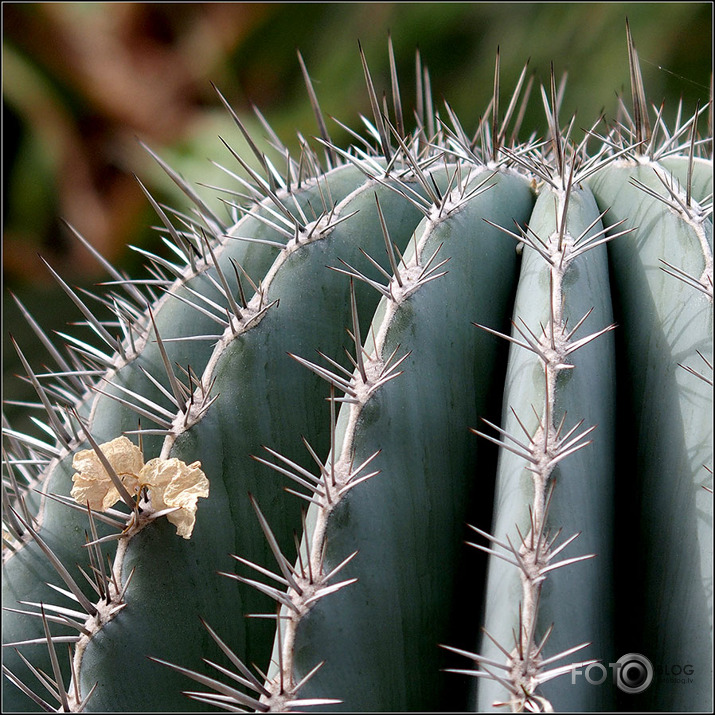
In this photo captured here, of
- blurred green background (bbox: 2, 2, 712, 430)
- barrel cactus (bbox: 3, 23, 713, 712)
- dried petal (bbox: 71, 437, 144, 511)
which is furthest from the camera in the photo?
blurred green background (bbox: 2, 2, 712, 430)

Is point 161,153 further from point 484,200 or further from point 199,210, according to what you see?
point 484,200

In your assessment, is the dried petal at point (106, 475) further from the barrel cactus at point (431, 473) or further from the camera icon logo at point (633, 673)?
the camera icon logo at point (633, 673)

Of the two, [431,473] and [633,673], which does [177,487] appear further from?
[633,673]

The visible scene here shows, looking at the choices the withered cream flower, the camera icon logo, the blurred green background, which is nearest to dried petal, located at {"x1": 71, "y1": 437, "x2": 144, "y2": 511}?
the withered cream flower

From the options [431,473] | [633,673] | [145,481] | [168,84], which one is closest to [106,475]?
[145,481]

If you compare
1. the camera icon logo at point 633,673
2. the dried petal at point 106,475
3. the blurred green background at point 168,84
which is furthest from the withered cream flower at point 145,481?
the blurred green background at point 168,84

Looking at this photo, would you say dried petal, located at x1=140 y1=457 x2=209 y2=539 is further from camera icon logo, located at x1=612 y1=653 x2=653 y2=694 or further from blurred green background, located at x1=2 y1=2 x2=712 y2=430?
blurred green background, located at x1=2 y1=2 x2=712 y2=430
